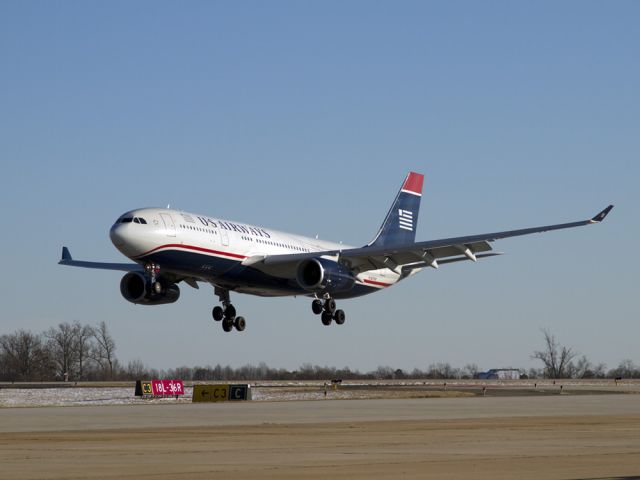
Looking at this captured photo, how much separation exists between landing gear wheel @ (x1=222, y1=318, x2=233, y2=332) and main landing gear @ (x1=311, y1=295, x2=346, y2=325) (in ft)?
16.6

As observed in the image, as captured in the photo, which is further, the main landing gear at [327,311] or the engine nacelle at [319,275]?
the main landing gear at [327,311]

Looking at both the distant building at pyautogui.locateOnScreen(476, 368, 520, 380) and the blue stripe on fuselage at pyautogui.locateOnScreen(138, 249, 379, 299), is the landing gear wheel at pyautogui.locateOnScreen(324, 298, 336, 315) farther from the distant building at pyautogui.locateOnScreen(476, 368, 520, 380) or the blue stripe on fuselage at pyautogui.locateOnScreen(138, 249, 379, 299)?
the distant building at pyautogui.locateOnScreen(476, 368, 520, 380)

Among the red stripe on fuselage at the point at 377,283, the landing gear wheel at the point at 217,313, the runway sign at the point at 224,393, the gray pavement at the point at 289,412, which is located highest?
the red stripe on fuselage at the point at 377,283

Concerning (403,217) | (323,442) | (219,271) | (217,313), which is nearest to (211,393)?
(217,313)

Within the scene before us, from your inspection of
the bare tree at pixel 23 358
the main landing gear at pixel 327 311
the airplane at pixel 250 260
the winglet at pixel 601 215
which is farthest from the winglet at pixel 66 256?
the bare tree at pixel 23 358

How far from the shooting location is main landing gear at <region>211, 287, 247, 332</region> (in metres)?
67.0

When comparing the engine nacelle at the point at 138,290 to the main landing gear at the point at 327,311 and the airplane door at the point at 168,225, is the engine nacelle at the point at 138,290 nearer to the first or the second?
the airplane door at the point at 168,225

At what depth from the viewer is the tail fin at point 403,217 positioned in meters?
77.3

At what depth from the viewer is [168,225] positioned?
54938mm

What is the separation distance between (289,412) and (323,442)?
17.3m

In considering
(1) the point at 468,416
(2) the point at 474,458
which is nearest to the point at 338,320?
(1) the point at 468,416

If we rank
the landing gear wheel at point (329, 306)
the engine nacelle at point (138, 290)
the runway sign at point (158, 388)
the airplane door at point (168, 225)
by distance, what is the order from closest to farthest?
the airplane door at point (168, 225) < the engine nacelle at point (138, 290) < the landing gear wheel at point (329, 306) < the runway sign at point (158, 388)

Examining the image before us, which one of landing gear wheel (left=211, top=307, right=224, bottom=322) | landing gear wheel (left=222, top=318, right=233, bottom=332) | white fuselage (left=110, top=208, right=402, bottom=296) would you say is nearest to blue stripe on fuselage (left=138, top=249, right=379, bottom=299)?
white fuselage (left=110, top=208, right=402, bottom=296)

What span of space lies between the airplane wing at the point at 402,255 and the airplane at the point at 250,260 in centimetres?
6
